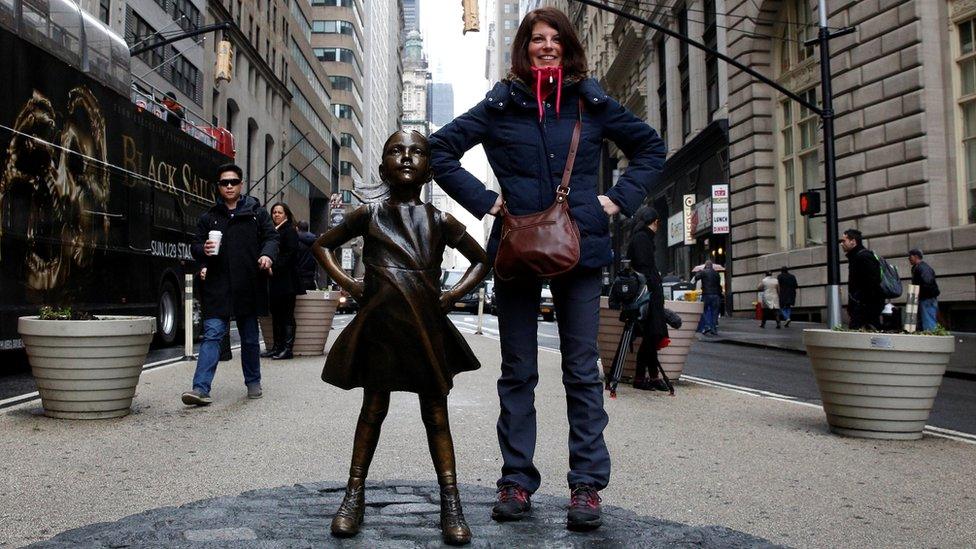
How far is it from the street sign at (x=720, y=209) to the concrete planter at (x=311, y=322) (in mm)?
18399

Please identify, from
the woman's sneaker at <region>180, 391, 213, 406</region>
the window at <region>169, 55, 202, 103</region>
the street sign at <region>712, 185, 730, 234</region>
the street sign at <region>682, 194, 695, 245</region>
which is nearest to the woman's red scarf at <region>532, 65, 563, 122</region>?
the woman's sneaker at <region>180, 391, 213, 406</region>

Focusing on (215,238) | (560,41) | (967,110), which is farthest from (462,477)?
(967,110)

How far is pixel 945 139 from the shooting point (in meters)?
17.7

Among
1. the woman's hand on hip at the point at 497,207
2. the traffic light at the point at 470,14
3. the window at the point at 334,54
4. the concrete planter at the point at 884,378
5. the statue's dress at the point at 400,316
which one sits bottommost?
the concrete planter at the point at 884,378

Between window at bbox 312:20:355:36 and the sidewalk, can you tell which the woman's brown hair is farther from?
window at bbox 312:20:355:36

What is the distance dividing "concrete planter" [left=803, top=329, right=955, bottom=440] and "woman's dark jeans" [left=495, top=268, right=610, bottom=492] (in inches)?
125

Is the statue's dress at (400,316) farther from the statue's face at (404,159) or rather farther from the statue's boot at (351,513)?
the statue's boot at (351,513)

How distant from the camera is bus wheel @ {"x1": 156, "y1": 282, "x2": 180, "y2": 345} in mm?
13984

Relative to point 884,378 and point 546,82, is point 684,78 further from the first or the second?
point 546,82

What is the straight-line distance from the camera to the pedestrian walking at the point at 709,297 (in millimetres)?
20531

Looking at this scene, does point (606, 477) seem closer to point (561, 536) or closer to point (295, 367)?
point (561, 536)

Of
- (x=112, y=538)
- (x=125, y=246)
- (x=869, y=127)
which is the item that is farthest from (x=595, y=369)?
(x=869, y=127)

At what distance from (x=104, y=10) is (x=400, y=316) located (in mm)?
30693

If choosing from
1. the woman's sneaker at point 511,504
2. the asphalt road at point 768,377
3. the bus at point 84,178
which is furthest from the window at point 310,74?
the woman's sneaker at point 511,504
